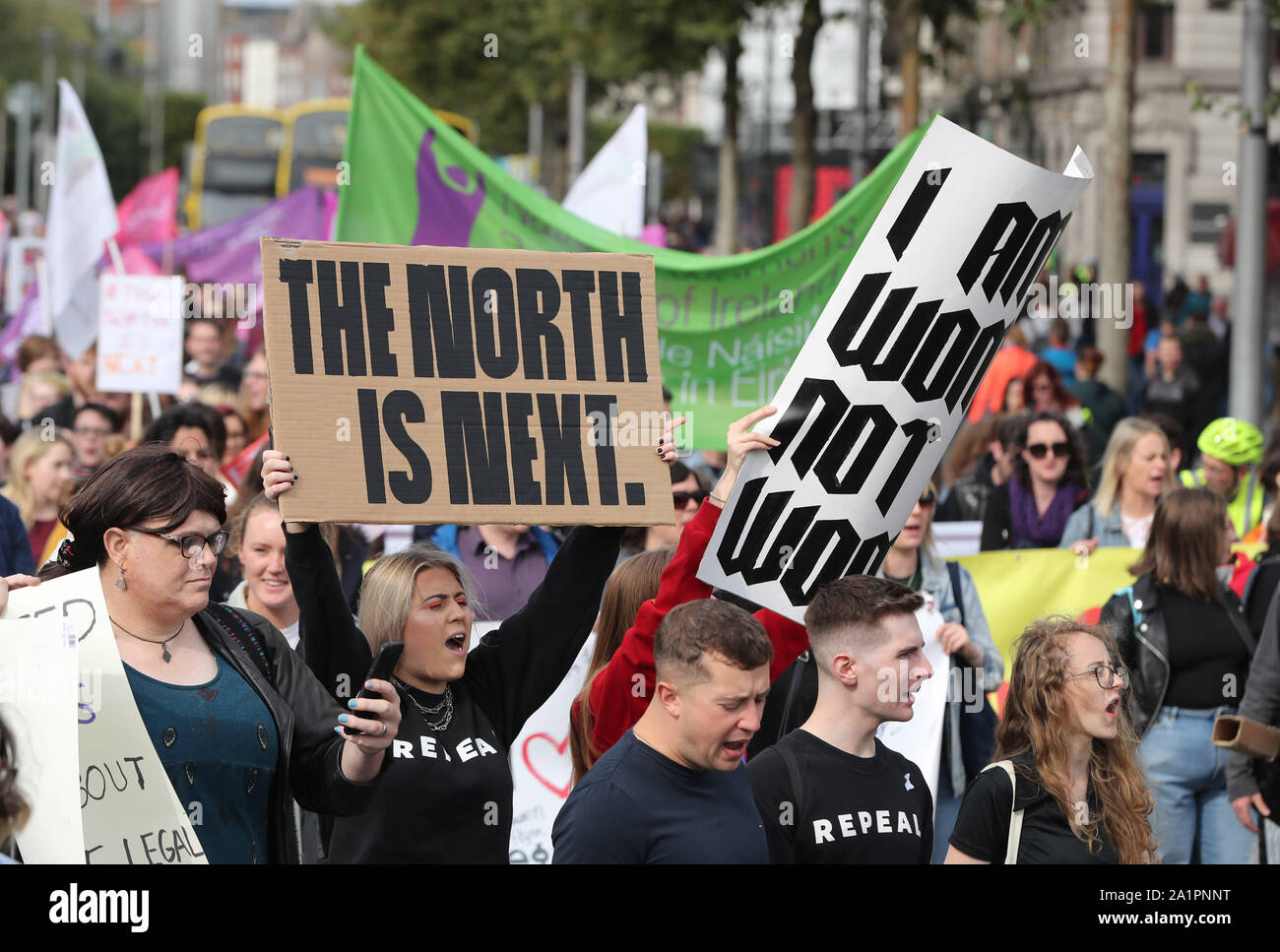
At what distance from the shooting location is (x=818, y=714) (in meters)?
4.13

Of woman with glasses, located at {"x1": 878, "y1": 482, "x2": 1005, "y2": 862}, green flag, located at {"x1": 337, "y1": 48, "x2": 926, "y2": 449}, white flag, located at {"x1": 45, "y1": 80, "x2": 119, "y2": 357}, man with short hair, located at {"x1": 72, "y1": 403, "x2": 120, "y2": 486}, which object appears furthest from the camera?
white flag, located at {"x1": 45, "y1": 80, "x2": 119, "y2": 357}

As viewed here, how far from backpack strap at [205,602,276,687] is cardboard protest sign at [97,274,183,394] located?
21.5ft

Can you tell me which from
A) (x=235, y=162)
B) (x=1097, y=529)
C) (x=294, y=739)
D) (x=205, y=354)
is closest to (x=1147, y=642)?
(x=1097, y=529)

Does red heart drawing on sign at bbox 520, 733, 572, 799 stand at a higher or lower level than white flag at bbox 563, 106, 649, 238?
lower

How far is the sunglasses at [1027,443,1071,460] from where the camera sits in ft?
26.1

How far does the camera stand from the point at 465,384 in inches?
157

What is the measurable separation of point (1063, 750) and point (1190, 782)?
7.02ft

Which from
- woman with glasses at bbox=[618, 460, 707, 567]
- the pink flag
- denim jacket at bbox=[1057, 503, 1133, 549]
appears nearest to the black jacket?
denim jacket at bbox=[1057, 503, 1133, 549]

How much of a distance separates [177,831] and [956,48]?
19389 mm

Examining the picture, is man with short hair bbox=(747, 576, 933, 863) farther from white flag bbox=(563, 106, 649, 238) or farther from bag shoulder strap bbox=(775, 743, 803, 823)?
white flag bbox=(563, 106, 649, 238)

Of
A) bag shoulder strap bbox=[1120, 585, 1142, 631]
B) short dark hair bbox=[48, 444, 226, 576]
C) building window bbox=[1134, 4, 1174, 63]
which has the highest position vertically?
building window bbox=[1134, 4, 1174, 63]

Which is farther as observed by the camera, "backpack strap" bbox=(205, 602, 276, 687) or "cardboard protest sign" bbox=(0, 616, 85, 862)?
"backpack strap" bbox=(205, 602, 276, 687)

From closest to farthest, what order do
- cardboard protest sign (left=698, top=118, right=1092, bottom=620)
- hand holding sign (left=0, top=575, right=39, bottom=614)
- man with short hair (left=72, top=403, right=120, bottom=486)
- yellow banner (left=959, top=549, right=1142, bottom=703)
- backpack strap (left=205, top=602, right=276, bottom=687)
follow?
hand holding sign (left=0, top=575, right=39, bottom=614) → backpack strap (left=205, top=602, right=276, bottom=687) → cardboard protest sign (left=698, top=118, right=1092, bottom=620) → yellow banner (left=959, top=549, right=1142, bottom=703) → man with short hair (left=72, top=403, right=120, bottom=486)

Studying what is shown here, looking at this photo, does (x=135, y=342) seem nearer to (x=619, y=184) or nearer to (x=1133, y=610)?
(x=619, y=184)
